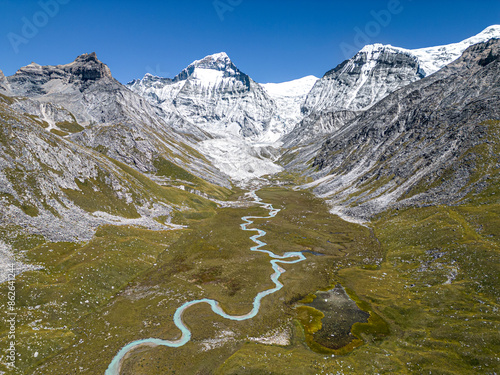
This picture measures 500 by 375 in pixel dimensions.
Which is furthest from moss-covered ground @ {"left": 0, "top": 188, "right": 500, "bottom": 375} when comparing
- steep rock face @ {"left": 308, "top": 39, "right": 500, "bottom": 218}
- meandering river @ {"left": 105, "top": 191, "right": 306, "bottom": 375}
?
steep rock face @ {"left": 308, "top": 39, "right": 500, "bottom": 218}

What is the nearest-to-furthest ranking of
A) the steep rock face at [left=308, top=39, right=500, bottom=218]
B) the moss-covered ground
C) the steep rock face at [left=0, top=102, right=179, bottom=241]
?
1. the moss-covered ground
2. the steep rock face at [left=0, top=102, right=179, bottom=241]
3. the steep rock face at [left=308, top=39, right=500, bottom=218]

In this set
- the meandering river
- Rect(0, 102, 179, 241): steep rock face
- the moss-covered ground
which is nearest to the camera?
the moss-covered ground

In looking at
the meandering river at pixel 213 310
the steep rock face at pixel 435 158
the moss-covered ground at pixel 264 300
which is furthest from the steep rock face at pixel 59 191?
the steep rock face at pixel 435 158

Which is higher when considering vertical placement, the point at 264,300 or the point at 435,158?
the point at 435,158

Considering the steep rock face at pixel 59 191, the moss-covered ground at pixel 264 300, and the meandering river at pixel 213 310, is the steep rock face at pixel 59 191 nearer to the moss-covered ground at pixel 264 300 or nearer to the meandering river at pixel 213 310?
the moss-covered ground at pixel 264 300

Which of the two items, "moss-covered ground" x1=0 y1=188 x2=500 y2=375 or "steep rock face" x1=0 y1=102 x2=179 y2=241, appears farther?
"steep rock face" x1=0 y1=102 x2=179 y2=241

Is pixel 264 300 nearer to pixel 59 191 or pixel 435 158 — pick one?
pixel 59 191

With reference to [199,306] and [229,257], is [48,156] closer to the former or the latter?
[229,257]

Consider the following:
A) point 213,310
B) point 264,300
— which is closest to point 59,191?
point 213,310

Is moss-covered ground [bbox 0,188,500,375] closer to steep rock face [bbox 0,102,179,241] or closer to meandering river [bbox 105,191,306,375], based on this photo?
meandering river [bbox 105,191,306,375]

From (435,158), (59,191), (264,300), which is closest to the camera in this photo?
(264,300)

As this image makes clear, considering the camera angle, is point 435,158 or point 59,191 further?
point 435,158
